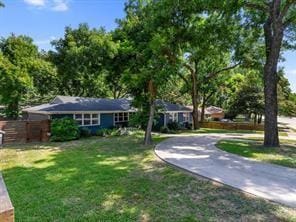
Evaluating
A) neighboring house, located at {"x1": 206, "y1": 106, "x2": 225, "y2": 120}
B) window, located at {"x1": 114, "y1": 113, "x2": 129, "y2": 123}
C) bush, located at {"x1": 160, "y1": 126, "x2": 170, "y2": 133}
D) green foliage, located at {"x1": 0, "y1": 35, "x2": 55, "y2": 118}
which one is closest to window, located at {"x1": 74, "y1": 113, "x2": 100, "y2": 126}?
window, located at {"x1": 114, "y1": 113, "x2": 129, "y2": 123}

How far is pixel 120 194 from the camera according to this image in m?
7.68

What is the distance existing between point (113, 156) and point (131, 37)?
8.20m

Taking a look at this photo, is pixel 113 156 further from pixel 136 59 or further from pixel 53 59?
pixel 53 59

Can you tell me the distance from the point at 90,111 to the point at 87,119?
0.73m

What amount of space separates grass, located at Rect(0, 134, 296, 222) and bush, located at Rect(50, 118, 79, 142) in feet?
20.3

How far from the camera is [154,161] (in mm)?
11719

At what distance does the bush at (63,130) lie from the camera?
1845cm

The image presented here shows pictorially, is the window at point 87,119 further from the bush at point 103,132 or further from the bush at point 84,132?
the bush at point 103,132

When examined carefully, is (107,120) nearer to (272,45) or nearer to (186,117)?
(186,117)

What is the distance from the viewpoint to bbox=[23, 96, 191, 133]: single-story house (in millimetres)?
20703

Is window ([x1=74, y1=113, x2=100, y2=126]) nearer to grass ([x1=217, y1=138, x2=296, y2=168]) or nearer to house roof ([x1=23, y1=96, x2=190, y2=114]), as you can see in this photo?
house roof ([x1=23, y1=96, x2=190, y2=114])

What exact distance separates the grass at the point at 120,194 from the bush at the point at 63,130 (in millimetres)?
6173

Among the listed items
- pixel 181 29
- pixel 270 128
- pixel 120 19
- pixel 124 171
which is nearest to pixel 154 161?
pixel 124 171

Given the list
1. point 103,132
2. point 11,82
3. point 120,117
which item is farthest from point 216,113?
point 11,82
